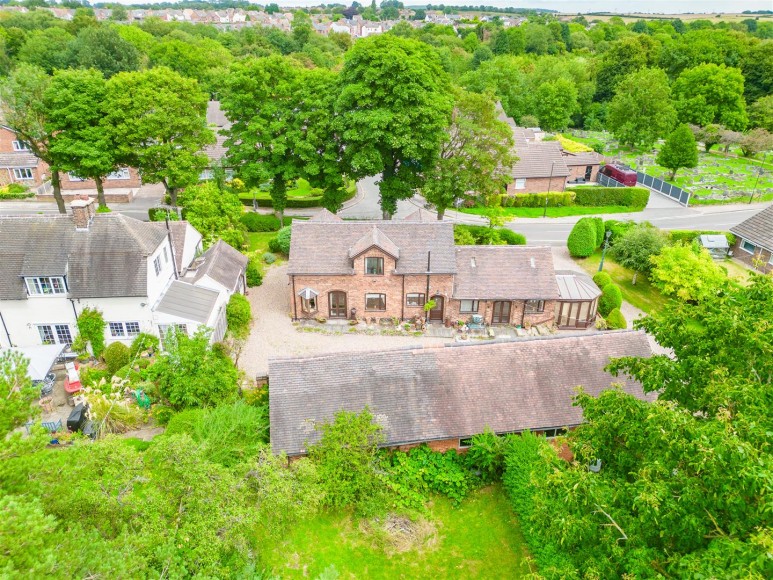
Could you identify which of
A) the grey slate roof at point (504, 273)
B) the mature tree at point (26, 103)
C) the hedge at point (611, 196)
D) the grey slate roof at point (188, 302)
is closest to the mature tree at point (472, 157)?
the grey slate roof at point (504, 273)

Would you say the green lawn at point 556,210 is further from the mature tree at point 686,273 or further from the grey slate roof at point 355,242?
the grey slate roof at point 355,242

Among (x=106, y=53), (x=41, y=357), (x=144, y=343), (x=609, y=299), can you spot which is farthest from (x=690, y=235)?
(x=106, y=53)

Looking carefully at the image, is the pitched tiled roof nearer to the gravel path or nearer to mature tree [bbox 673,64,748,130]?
the gravel path

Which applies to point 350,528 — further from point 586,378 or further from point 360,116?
point 360,116

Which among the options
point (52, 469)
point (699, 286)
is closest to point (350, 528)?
point (52, 469)

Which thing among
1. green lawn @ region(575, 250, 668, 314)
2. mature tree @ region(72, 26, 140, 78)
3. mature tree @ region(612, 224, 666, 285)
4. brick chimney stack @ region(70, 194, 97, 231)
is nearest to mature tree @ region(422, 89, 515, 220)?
green lawn @ region(575, 250, 668, 314)
